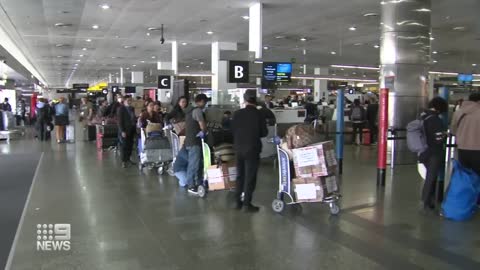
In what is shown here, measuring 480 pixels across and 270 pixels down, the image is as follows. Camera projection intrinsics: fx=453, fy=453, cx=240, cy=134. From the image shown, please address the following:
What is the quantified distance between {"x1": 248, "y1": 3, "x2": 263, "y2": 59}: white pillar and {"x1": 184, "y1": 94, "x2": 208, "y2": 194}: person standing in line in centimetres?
664

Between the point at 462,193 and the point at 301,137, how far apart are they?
6.66 feet

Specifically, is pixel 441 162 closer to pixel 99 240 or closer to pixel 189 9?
pixel 99 240

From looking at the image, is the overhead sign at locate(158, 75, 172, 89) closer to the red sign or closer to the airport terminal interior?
the airport terminal interior

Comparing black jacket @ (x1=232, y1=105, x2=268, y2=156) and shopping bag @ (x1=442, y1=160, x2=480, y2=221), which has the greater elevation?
black jacket @ (x1=232, y1=105, x2=268, y2=156)

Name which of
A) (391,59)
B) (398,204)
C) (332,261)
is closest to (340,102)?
(391,59)

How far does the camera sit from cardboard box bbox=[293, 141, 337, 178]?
5.40 m

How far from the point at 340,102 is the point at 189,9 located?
20.4 ft

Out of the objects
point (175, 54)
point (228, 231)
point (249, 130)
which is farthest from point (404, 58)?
point (175, 54)

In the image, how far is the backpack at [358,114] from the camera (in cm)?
1473

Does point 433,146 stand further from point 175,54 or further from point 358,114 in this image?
point 175,54

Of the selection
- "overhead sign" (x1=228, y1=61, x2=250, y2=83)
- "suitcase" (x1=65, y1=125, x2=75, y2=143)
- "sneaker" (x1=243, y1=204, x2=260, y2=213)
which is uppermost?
"overhead sign" (x1=228, y1=61, x2=250, y2=83)

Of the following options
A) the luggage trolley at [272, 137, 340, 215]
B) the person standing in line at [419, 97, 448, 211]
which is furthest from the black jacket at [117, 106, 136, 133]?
the person standing in line at [419, 97, 448, 211]

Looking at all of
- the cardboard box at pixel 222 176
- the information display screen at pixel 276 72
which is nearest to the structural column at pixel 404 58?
the cardboard box at pixel 222 176

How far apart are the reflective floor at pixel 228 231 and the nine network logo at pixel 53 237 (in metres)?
0.07
